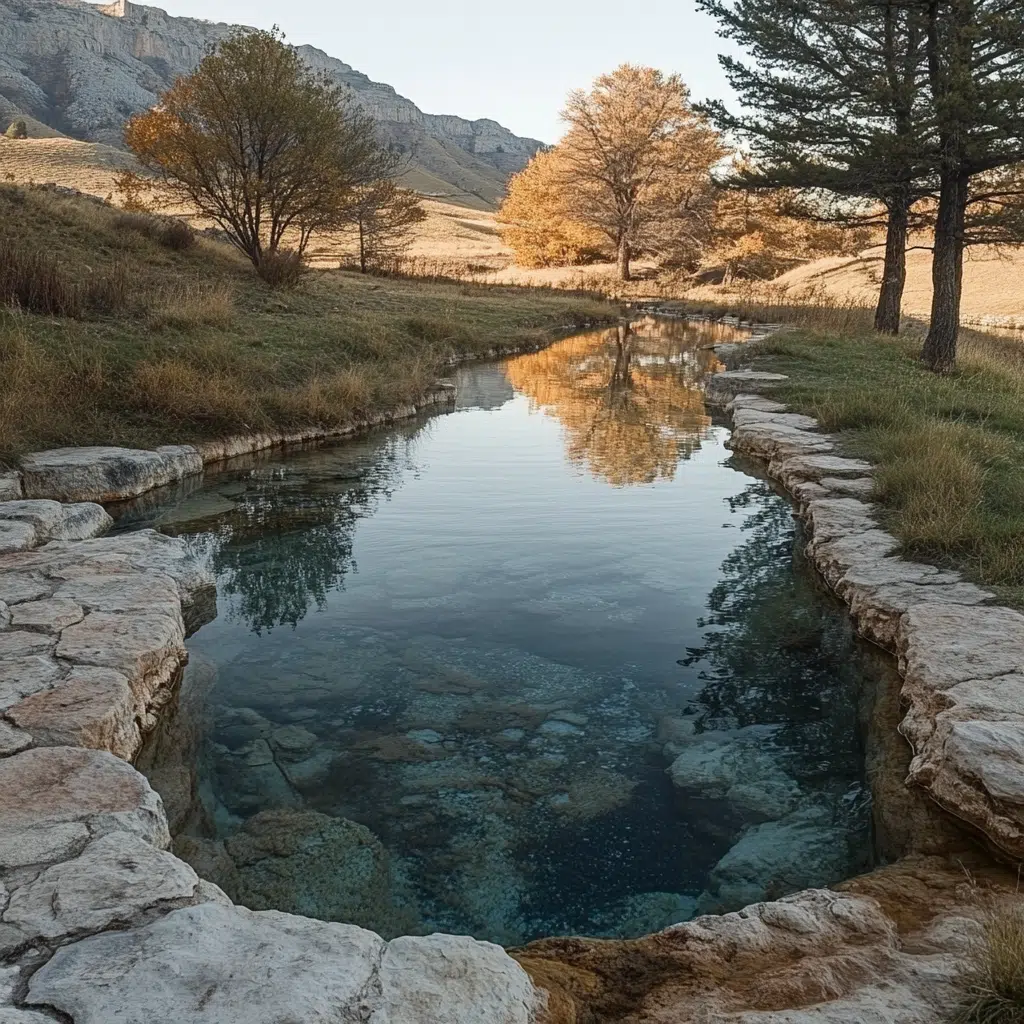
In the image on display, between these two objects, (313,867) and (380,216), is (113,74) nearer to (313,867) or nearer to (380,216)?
(380,216)

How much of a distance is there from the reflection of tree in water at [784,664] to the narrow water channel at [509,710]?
0.05ft

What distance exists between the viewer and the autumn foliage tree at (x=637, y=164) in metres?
39.1

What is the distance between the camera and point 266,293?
650 inches

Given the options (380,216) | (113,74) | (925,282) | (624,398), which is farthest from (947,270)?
(113,74)

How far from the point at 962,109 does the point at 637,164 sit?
32027mm

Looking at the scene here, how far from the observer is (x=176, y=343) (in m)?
10.1

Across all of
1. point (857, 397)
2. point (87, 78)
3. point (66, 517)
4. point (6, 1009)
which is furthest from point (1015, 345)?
point (87, 78)

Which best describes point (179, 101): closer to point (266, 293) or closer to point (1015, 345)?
point (266, 293)

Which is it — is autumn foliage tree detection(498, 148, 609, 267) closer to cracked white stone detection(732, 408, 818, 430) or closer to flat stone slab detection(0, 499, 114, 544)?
cracked white stone detection(732, 408, 818, 430)

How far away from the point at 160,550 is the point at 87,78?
13005cm

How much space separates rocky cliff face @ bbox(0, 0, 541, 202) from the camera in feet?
339

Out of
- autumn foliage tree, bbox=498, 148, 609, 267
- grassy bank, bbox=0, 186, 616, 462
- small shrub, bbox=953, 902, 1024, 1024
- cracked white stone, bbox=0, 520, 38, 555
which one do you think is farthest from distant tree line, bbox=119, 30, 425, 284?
autumn foliage tree, bbox=498, 148, 609, 267

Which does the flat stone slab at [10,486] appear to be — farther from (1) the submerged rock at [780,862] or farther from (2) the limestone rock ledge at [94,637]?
(1) the submerged rock at [780,862]

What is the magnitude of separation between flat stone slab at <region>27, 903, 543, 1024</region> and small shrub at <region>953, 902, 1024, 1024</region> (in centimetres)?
101
